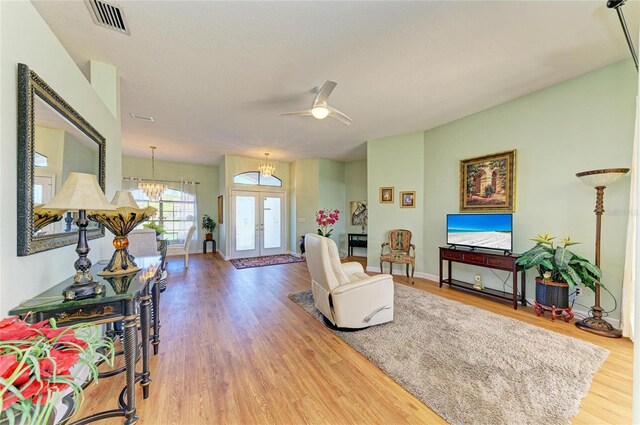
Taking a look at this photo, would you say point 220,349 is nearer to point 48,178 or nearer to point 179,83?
point 48,178

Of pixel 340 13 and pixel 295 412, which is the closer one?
pixel 295 412

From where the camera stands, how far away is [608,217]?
8.71ft

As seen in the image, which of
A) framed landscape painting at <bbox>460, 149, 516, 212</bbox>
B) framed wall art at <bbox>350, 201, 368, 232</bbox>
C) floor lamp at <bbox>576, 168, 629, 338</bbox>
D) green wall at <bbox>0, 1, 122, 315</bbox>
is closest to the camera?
green wall at <bbox>0, 1, 122, 315</bbox>

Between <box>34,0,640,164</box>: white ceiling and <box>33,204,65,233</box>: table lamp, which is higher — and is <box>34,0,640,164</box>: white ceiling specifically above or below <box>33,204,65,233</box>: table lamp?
above

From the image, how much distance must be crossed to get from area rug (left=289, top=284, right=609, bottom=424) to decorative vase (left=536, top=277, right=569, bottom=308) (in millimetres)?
488

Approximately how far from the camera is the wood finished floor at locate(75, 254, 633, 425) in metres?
1.53

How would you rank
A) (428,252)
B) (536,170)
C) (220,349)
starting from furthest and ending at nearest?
(428,252)
(536,170)
(220,349)

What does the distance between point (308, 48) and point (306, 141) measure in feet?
9.93

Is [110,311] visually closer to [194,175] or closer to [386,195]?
[386,195]

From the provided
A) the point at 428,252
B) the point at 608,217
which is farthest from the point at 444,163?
the point at 608,217

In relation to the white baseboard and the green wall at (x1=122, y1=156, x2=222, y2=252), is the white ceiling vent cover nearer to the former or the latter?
the white baseboard

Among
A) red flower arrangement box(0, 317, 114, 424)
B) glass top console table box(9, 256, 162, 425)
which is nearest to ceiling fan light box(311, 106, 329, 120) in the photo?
glass top console table box(9, 256, 162, 425)

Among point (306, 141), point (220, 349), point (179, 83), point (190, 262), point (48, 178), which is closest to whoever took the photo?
point (48, 178)

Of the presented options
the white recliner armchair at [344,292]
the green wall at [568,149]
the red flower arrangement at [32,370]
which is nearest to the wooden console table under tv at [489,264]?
the green wall at [568,149]
